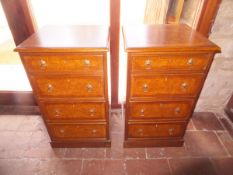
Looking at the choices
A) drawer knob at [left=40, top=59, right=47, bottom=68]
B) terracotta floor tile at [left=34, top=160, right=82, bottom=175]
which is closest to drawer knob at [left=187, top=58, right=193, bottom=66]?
drawer knob at [left=40, top=59, right=47, bottom=68]

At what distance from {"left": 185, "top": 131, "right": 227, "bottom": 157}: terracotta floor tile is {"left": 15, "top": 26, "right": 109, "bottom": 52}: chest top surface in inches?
59.5

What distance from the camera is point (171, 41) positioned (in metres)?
1.30

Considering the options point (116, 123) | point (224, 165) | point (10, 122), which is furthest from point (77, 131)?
point (224, 165)

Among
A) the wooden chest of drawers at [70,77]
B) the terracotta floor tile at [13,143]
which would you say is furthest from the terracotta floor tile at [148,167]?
the terracotta floor tile at [13,143]

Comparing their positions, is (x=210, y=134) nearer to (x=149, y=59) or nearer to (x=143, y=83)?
(x=143, y=83)

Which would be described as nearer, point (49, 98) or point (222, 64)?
point (49, 98)

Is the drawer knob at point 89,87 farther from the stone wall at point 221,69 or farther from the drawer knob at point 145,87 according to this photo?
the stone wall at point 221,69

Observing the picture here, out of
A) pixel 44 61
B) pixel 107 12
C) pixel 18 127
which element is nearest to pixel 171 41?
pixel 107 12

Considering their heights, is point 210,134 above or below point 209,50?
below

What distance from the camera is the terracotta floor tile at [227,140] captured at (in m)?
1.93

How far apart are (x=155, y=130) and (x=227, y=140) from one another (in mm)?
961

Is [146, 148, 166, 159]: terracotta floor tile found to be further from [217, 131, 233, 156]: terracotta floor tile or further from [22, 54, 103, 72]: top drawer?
[22, 54, 103, 72]: top drawer

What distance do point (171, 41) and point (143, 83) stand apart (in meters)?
0.38

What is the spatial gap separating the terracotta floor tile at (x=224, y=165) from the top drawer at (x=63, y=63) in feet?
5.13
